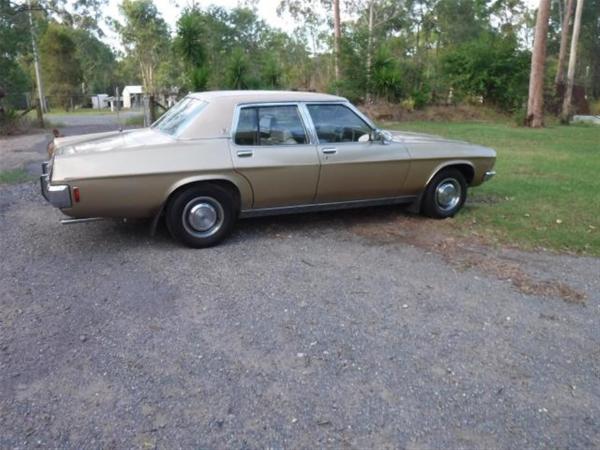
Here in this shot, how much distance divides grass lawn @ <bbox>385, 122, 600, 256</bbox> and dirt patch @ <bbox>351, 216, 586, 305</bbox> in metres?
0.36

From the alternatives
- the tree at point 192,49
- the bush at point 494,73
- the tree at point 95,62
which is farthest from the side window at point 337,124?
the tree at point 95,62

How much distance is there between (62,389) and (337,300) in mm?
2079

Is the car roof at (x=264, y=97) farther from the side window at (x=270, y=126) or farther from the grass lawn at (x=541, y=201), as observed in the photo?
the grass lawn at (x=541, y=201)

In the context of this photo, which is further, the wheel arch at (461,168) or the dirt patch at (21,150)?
the dirt patch at (21,150)

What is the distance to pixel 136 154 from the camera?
16.6 feet

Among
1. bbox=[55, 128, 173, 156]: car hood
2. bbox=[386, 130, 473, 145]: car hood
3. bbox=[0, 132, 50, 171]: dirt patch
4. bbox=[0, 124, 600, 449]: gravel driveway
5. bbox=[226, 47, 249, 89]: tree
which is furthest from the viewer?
bbox=[226, 47, 249, 89]: tree

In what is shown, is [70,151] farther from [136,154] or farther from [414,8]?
[414,8]

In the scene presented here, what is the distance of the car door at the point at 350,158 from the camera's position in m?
5.89

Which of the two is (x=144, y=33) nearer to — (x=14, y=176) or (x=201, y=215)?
(x=14, y=176)

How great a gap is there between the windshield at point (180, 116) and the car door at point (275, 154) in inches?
18.9

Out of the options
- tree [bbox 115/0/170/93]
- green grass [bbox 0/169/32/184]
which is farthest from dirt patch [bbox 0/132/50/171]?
Answer: tree [bbox 115/0/170/93]

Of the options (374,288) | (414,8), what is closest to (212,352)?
(374,288)

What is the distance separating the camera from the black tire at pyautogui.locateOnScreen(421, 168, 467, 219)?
664 centimetres

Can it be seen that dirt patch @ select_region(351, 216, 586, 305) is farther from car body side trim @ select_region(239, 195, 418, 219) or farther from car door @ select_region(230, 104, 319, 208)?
car door @ select_region(230, 104, 319, 208)
